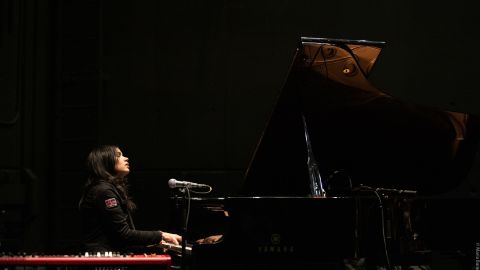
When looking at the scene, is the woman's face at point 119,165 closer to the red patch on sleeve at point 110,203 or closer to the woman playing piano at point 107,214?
the woman playing piano at point 107,214

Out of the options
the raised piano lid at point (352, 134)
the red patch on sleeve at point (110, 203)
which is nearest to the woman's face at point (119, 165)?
the red patch on sleeve at point (110, 203)

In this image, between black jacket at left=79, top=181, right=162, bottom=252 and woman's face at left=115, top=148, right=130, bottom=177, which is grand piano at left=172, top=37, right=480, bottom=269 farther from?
woman's face at left=115, top=148, right=130, bottom=177

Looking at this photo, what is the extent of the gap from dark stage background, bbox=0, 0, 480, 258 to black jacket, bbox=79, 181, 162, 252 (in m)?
1.75

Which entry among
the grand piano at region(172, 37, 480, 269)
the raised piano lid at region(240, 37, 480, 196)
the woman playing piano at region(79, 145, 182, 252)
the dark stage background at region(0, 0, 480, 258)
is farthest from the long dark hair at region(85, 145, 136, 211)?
the dark stage background at region(0, 0, 480, 258)

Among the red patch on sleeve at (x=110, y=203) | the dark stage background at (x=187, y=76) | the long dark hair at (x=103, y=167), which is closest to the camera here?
the red patch on sleeve at (x=110, y=203)

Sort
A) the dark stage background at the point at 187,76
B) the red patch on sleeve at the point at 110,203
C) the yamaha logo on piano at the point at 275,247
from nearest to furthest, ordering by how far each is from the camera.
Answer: the yamaha logo on piano at the point at 275,247 → the red patch on sleeve at the point at 110,203 → the dark stage background at the point at 187,76

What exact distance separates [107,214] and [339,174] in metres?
1.66

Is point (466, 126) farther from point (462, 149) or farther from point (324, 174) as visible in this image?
point (324, 174)

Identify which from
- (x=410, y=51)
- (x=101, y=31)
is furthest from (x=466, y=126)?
(x=101, y=31)

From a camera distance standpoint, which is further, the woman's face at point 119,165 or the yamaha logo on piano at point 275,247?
the woman's face at point 119,165

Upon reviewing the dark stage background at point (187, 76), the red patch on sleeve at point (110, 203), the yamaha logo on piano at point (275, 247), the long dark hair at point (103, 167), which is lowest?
the yamaha logo on piano at point (275, 247)

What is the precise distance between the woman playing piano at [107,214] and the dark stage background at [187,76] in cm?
167

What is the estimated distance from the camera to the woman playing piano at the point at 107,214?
321 centimetres

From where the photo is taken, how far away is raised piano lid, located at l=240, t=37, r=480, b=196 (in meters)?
3.41
